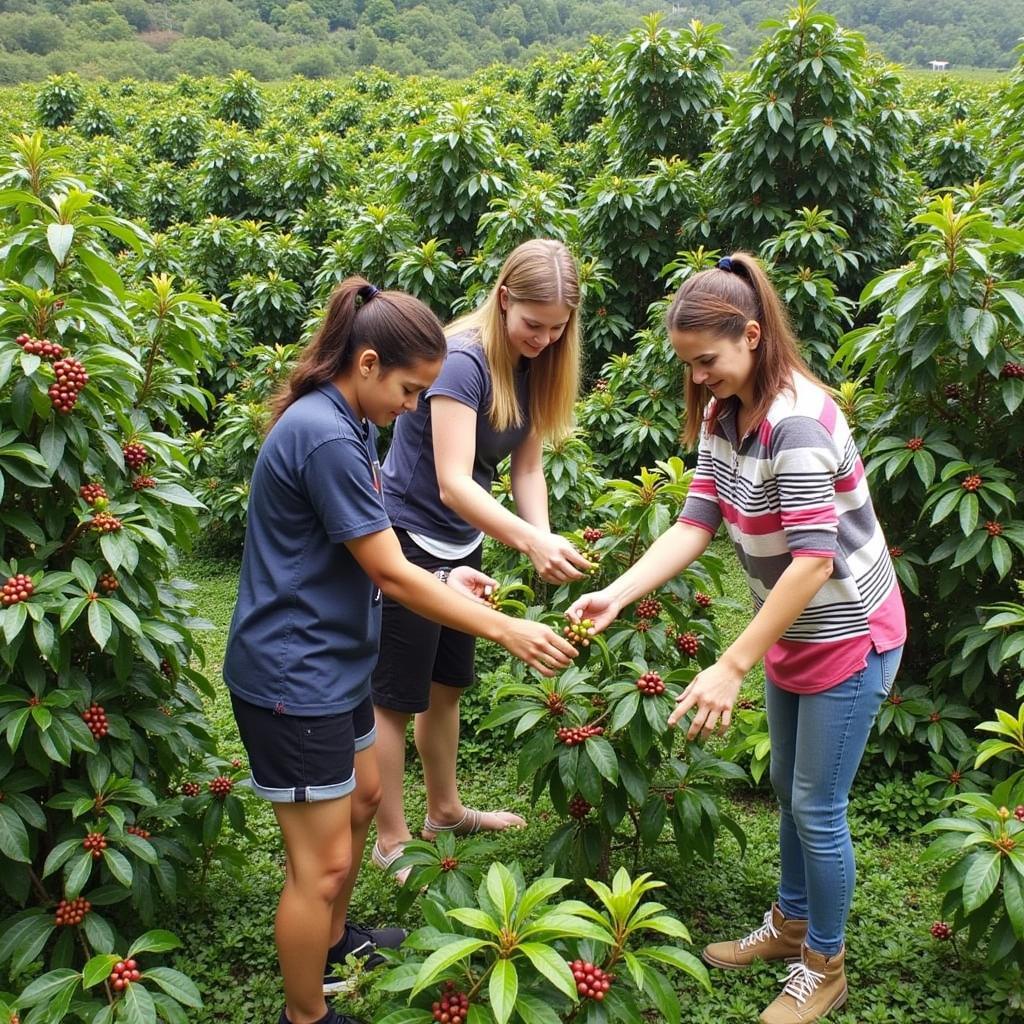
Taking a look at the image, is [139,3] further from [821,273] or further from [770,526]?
[770,526]

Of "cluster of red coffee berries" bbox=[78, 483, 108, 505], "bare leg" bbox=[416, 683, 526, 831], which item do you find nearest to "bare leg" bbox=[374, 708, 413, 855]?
"bare leg" bbox=[416, 683, 526, 831]

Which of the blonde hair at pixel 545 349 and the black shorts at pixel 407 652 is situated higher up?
the blonde hair at pixel 545 349

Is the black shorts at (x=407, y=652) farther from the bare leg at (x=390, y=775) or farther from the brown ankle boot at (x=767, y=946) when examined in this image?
the brown ankle boot at (x=767, y=946)

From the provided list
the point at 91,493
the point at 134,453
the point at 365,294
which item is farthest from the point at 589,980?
the point at 134,453

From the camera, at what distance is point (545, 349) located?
109 inches

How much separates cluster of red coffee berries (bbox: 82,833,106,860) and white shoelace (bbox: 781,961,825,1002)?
186 centimetres

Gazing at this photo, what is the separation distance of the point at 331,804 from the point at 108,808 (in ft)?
2.26

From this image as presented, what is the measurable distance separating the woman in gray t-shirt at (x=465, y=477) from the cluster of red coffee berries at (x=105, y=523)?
2.60 feet

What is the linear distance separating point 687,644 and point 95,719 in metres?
1.70

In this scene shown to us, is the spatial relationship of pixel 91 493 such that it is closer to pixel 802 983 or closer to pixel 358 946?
pixel 358 946

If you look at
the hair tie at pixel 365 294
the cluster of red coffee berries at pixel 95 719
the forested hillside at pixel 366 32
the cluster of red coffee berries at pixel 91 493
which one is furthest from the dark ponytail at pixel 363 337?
the forested hillside at pixel 366 32

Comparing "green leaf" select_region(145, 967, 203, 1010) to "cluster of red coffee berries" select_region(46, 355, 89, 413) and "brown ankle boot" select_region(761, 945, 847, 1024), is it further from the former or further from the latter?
"brown ankle boot" select_region(761, 945, 847, 1024)

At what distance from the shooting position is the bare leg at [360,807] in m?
2.46

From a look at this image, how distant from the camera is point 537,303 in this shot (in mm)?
2521
